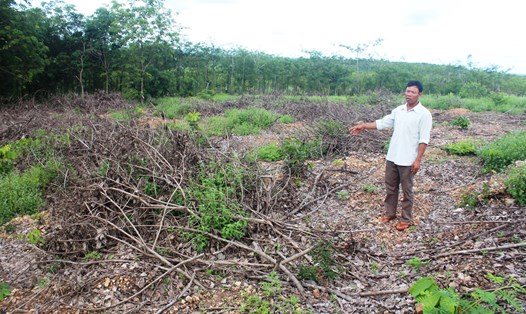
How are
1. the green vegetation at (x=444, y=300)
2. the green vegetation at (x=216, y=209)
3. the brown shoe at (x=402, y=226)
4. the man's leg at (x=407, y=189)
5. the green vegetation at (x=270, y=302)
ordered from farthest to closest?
the brown shoe at (x=402, y=226) → the man's leg at (x=407, y=189) → the green vegetation at (x=216, y=209) → the green vegetation at (x=270, y=302) → the green vegetation at (x=444, y=300)

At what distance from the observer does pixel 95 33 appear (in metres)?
20.7

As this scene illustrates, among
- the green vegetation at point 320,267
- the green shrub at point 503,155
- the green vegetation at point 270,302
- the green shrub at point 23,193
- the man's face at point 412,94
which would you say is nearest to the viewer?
the green vegetation at point 270,302

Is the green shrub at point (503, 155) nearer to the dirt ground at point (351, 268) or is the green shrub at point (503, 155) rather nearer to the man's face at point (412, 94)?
the dirt ground at point (351, 268)

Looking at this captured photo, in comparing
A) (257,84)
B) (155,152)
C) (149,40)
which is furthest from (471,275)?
(257,84)

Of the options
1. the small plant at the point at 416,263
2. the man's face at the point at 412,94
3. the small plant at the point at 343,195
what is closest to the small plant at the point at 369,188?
the small plant at the point at 343,195

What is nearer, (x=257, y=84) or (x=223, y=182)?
(x=223, y=182)

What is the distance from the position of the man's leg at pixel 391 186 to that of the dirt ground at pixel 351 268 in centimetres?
19

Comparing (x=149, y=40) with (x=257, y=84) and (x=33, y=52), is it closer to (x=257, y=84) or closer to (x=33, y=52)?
(x=33, y=52)

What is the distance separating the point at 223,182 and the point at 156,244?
119cm

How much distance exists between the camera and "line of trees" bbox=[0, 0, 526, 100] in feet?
50.3

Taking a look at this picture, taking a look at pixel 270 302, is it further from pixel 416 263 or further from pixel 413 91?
pixel 413 91

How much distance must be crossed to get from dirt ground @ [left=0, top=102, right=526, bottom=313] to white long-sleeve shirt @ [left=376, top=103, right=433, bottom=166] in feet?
2.96

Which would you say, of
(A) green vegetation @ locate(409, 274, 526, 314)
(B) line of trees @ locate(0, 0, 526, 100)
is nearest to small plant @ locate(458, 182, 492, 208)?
(A) green vegetation @ locate(409, 274, 526, 314)

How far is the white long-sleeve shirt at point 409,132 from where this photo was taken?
3740 mm
